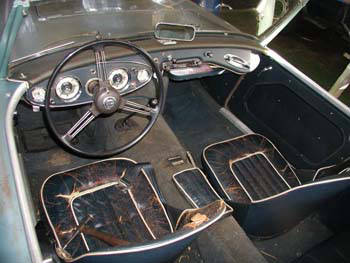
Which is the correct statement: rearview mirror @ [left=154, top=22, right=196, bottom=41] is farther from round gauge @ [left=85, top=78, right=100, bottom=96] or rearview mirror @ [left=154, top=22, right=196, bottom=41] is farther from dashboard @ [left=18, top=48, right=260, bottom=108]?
round gauge @ [left=85, top=78, right=100, bottom=96]

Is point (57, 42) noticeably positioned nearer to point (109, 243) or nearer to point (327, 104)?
point (109, 243)

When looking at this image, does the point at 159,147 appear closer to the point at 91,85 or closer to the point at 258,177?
the point at 258,177

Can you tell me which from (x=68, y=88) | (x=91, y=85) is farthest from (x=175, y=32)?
(x=68, y=88)

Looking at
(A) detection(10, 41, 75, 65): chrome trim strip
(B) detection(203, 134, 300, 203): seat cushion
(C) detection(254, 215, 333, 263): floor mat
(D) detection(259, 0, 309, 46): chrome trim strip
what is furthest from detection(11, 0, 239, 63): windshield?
(C) detection(254, 215, 333, 263): floor mat

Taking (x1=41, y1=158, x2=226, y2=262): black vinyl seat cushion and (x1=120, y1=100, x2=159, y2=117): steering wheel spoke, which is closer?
(x1=41, y1=158, x2=226, y2=262): black vinyl seat cushion

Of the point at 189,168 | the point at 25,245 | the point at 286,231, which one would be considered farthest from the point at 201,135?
the point at 25,245

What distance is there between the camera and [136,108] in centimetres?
195

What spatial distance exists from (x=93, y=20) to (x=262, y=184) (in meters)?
1.55

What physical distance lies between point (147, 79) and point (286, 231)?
54.9 inches

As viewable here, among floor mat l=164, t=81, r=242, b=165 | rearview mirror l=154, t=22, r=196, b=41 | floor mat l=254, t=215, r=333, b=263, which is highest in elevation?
rearview mirror l=154, t=22, r=196, b=41

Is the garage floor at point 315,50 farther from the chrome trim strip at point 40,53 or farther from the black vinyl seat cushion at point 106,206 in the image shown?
the chrome trim strip at point 40,53

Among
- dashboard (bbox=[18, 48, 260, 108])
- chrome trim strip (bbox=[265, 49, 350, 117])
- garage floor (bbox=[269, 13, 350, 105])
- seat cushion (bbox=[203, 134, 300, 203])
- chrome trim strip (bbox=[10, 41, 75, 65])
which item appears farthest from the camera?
garage floor (bbox=[269, 13, 350, 105])

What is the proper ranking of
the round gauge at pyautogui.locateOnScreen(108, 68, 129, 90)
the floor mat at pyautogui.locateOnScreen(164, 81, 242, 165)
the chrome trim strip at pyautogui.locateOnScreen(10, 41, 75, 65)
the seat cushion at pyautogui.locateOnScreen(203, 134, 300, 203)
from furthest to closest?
the floor mat at pyautogui.locateOnScreen(164, 81, 242, 165) < the seat cushion at pyautogui.locateOnScreen(203, 134, 300, 203) < the round gauge at pyautogui.locateOnScreen(108, 68, 129, 90) < the chrome trim strip at pyautogui.locateOnScreen(10, 41, 75, 65)

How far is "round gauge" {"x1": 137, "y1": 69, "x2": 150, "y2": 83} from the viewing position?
1.98 meters
